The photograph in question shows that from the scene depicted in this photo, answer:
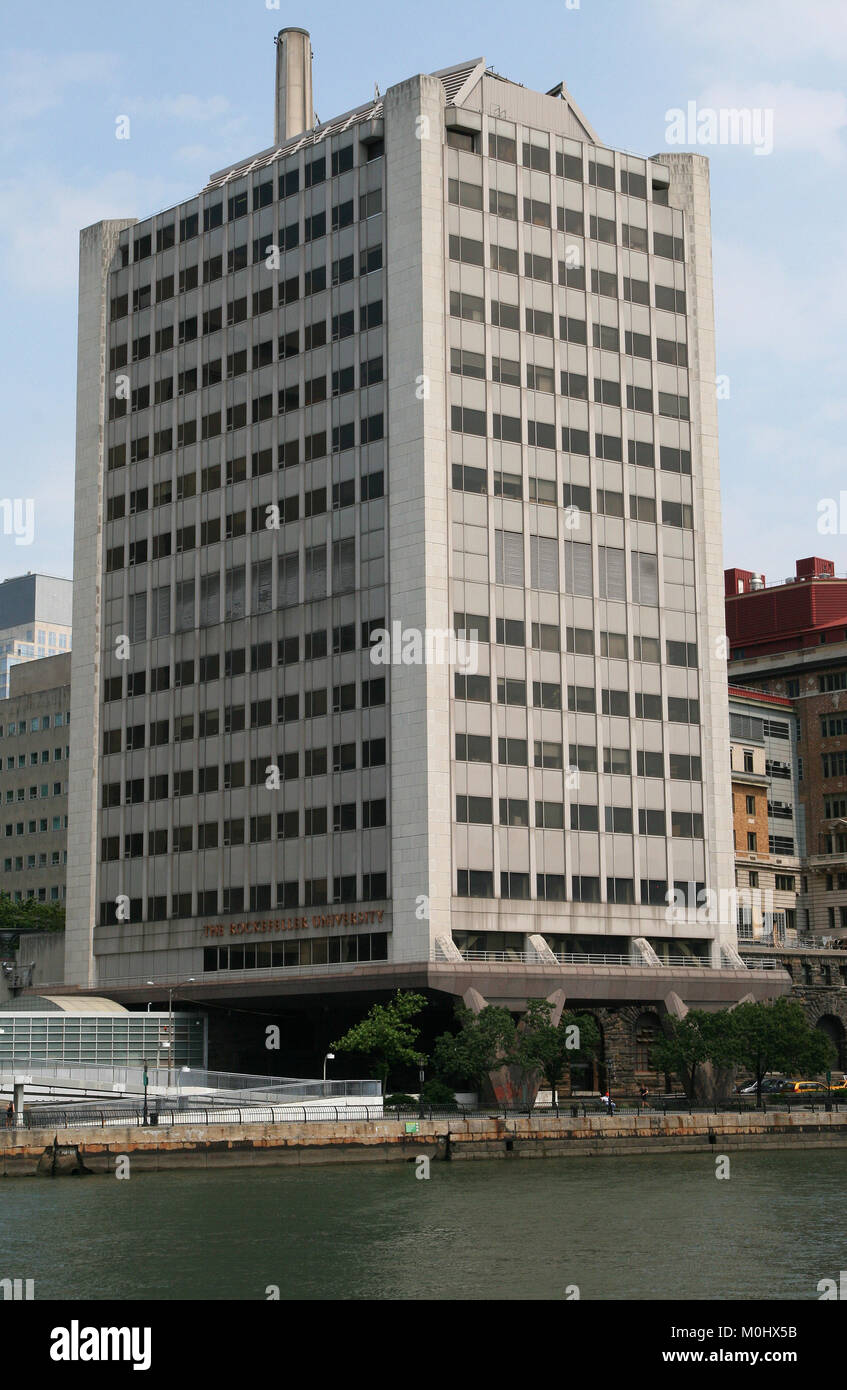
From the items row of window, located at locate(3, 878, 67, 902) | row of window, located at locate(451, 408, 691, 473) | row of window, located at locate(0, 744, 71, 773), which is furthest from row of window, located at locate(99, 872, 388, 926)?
row of window, located at locate(0, 744, 71, 773)

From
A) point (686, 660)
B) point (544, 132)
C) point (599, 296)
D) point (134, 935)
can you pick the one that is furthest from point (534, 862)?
point (544, 132)

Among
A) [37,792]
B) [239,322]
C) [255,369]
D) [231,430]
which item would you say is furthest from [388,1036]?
[37,792]

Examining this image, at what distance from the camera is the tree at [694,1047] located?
106938mm

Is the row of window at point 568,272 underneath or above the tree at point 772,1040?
above

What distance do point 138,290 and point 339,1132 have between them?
243ft

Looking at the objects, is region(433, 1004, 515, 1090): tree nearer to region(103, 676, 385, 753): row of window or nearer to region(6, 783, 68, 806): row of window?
region(103, 676, 385, 753): row of window

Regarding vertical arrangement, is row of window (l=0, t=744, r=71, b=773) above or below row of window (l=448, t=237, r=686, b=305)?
below

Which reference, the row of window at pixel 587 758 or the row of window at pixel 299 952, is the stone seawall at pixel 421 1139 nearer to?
the row of window at pixel 299 952

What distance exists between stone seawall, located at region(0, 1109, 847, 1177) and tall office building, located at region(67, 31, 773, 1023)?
19387mm

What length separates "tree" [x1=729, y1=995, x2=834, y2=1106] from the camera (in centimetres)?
10725

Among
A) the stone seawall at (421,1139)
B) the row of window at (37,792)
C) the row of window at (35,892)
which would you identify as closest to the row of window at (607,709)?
the stone seawall at (421,1139)

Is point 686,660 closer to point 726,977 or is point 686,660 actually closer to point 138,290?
point 726,977

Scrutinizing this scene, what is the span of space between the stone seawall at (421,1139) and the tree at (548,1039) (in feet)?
33.0

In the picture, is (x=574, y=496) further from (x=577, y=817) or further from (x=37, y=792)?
(x=37, y=792)
